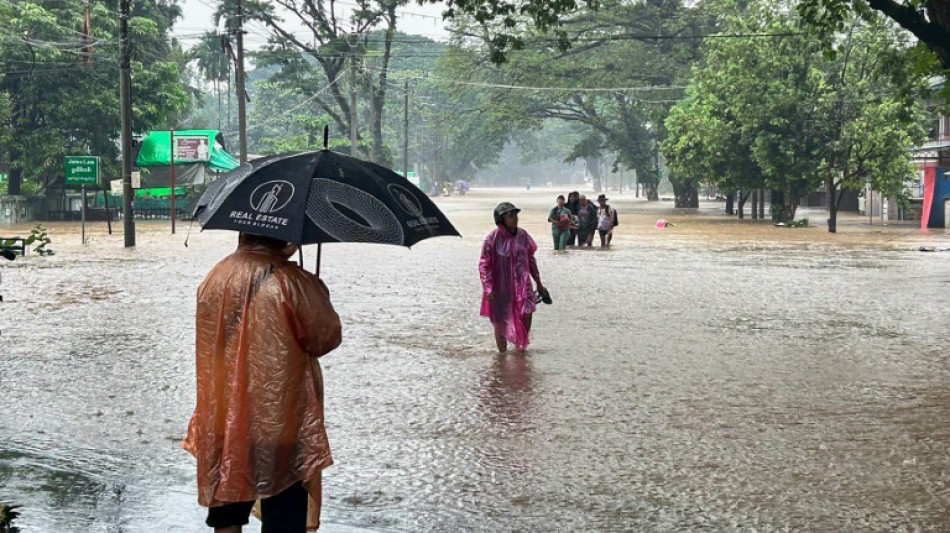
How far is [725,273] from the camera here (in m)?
20.2

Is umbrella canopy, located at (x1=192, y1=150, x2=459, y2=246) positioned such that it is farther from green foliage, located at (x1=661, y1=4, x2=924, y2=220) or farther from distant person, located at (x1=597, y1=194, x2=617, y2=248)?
green foliage, located at (x1=661, y1=4, x2=924, y2=220)

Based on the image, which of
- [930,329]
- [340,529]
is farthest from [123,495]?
[930,329]

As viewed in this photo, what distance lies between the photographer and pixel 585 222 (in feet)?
90.2

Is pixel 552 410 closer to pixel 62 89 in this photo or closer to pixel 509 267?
pixel 509 267

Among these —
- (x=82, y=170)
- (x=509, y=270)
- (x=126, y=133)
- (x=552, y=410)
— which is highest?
(x=126, y=133)

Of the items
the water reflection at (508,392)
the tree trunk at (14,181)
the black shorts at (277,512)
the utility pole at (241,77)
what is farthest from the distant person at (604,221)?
the tree trunk at (14,181)

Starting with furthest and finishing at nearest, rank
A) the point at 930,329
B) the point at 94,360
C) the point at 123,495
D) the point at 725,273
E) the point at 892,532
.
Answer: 1. the point at 725,273
2. the point at 930,329
3. the point at 94,360
4. the point at 123,495
5. the point at 892,532

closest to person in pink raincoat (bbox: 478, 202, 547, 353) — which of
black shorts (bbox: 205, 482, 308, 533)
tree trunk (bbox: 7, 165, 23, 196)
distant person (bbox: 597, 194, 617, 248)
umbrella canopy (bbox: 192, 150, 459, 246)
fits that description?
umbrella canopy (bbox: 192, 150, 459, 246)

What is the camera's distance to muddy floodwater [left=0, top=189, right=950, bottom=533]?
5.59 m

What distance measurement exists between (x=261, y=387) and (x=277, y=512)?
1.54ft

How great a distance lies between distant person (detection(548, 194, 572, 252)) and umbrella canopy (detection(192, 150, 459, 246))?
20.8 metres

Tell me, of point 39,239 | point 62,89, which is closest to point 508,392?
point 39,239

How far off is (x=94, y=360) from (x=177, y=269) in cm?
1068

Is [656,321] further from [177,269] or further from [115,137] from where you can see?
[115,137]
